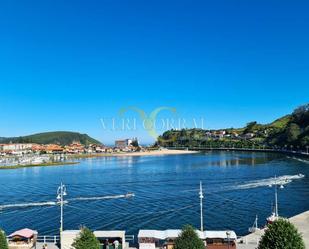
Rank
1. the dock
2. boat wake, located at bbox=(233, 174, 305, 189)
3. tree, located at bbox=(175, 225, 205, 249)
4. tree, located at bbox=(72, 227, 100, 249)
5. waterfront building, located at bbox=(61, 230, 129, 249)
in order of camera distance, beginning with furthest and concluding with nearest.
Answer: boat wake, located at bbox=(233, 174, 305, 189) < the dock < waterfront building, located at bbox=(61, 230, 129, 249) < tree, located at bbox=(72, 227, 100, 249) < tree, located at bbox=(175, 225, 205, 249)

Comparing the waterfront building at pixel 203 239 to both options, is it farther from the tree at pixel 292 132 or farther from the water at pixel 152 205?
the tree at pixel 292 132

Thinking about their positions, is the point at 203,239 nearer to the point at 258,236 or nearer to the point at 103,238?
the point at 258,236

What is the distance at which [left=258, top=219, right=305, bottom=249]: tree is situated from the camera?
69.1ft

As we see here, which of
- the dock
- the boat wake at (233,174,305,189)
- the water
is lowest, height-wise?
the water

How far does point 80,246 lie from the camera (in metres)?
22.8

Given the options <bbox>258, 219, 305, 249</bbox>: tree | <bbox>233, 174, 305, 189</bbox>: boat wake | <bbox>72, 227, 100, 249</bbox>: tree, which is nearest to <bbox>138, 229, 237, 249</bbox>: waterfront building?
<bbox>72, 227, 100, 249</bbox>: tree

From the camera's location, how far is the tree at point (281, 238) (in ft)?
69.1

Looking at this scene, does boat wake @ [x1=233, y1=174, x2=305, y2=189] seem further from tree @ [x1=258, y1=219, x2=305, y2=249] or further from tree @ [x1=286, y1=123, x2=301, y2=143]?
tree @ [x1=286, y1=123, x2=301, y2=143]

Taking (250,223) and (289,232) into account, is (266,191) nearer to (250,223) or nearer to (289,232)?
(250,223)

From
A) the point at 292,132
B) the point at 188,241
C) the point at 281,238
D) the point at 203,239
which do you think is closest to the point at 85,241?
the point at 188,241

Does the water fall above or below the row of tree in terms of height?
below

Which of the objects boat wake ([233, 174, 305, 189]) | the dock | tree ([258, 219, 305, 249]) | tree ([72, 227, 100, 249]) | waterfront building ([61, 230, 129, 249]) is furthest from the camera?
boat wake ([233, 174, 305, 189])

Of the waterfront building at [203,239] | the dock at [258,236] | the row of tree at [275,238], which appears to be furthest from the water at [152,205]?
the row of tree at [275,238]

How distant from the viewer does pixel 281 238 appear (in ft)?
69.3
